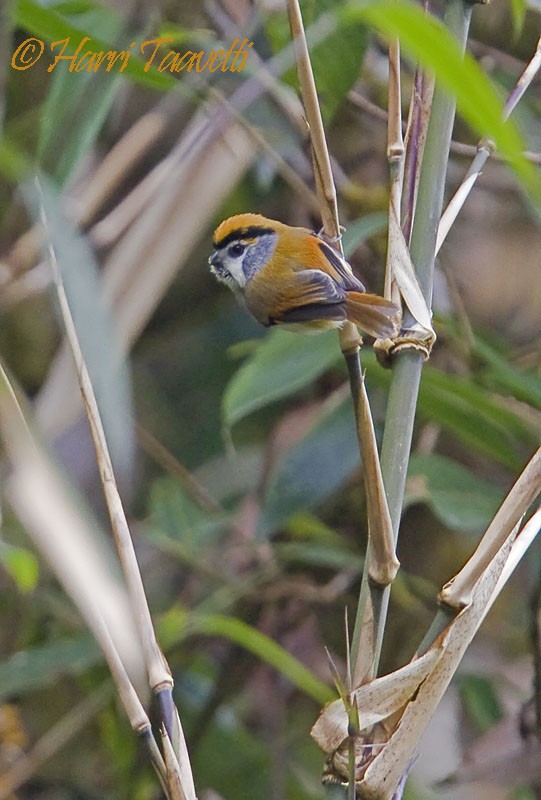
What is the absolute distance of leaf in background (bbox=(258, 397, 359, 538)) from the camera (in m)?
1.53

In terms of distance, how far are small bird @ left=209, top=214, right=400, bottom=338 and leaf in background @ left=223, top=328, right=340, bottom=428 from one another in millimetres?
114

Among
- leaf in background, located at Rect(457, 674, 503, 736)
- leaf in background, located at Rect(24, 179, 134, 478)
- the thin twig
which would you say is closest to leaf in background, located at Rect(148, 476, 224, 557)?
leaf in background, located at Rect(457, 674, 503, 736)

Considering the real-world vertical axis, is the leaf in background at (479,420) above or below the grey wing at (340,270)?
below

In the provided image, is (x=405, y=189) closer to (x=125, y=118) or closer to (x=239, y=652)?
(x=239, y=652)

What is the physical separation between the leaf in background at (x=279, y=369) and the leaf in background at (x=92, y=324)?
9.0 inches

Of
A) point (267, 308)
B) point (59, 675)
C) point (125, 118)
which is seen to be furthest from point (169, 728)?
point (125, 118)

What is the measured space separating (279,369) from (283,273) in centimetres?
20

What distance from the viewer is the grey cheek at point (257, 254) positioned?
3.90 feet

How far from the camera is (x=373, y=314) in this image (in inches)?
32.8

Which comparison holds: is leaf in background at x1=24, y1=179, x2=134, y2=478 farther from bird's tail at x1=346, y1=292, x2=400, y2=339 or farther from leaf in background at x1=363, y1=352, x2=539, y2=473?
leaf in background at x1=363, y1=352, x2=539, y2=473

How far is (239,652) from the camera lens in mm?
1751

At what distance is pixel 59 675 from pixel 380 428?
0.83 m

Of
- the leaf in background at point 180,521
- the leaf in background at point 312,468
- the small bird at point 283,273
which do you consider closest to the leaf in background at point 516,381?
the leaf in background at point 312,468

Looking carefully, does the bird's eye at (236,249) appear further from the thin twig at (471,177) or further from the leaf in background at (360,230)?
the thin twig at (471,177)
